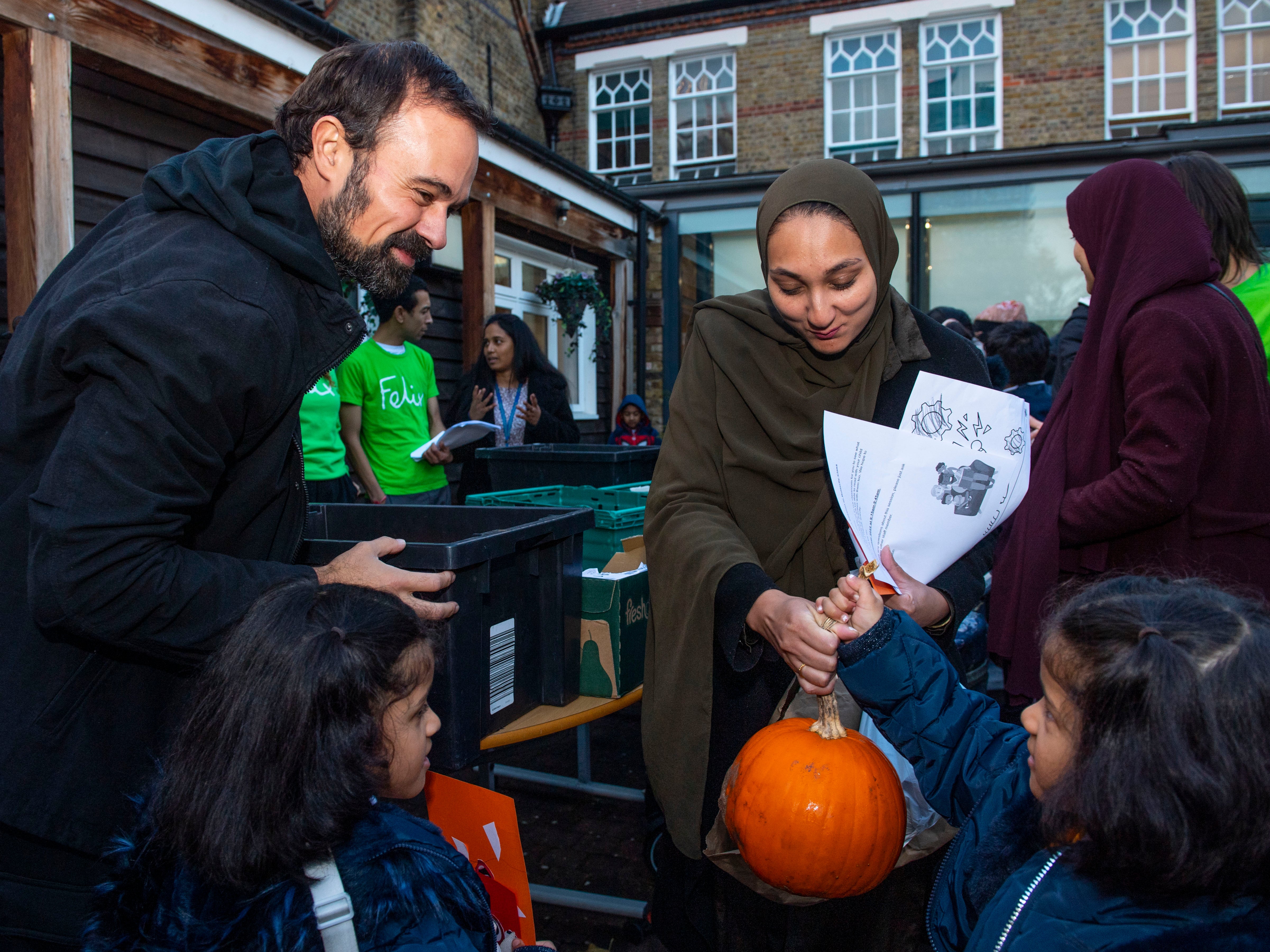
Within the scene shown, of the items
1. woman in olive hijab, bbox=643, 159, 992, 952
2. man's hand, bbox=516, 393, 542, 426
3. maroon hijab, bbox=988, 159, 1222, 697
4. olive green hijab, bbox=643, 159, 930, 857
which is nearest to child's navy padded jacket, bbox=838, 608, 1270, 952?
woman in olive hijab, bbox=643, 159, 992, 952

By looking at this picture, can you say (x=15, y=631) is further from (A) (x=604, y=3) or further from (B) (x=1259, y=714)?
(A) (x=604, y=3)

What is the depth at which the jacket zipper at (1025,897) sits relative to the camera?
114 cm

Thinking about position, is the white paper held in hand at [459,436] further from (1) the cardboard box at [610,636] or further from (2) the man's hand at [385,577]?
(2) the man's hand at [385,577]

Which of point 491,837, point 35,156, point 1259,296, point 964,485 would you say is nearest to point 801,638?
point 964,485

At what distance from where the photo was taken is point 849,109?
47.5 ft

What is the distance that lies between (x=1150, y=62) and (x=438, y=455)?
45.3 feet

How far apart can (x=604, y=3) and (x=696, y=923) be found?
17.0 meters

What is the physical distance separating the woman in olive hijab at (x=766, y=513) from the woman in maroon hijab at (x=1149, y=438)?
0.37 m

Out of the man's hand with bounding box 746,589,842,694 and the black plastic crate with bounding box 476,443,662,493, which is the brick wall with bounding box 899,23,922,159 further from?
the man's hand with bounding box 746,589,842,694

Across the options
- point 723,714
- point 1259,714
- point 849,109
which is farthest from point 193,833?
point 849,109

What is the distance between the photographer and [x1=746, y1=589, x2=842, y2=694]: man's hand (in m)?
1.48

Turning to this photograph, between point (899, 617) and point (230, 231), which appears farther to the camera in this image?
point (899, 617)

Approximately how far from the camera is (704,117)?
15.3m

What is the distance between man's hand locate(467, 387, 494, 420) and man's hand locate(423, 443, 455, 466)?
0.76 m
